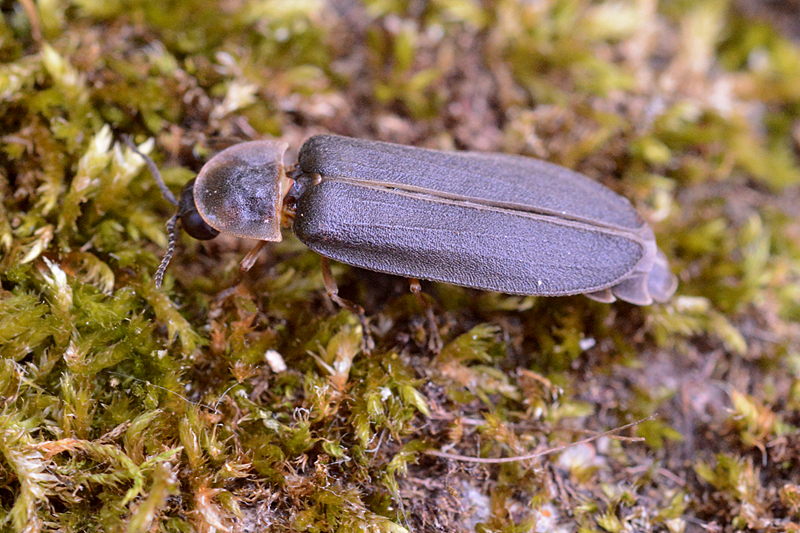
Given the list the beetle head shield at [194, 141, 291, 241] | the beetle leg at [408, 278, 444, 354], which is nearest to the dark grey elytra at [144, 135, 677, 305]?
the beetle head shield at [194, 141, 291, 241]

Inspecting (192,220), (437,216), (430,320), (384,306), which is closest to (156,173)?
(192,220)

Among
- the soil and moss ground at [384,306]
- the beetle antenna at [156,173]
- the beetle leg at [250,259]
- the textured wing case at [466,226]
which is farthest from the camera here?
the beetle antenna at [156,173]

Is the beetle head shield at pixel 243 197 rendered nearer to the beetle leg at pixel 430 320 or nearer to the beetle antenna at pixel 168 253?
the beetle antenna at pixel 168 253

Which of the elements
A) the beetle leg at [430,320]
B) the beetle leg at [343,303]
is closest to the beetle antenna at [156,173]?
the beetle leg at [343,303]

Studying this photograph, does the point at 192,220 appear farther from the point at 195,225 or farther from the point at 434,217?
the point at 434,217

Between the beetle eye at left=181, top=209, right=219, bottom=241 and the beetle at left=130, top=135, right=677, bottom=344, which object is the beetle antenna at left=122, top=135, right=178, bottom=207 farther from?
the beetle eye at left=181, top=209, right=219, bottom=241

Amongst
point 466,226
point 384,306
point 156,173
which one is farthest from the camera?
point 384,306

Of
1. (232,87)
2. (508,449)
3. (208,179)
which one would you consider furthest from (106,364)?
(508,449)
